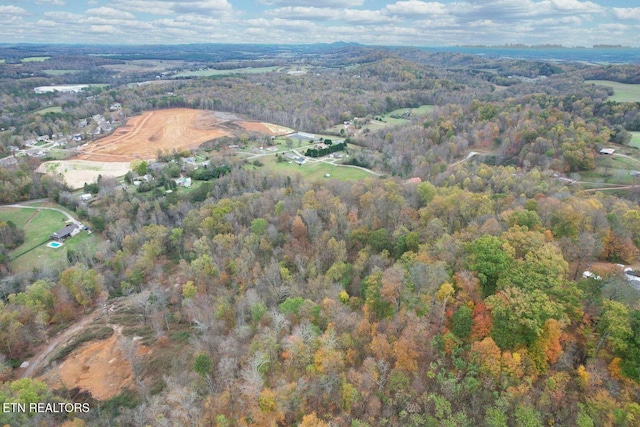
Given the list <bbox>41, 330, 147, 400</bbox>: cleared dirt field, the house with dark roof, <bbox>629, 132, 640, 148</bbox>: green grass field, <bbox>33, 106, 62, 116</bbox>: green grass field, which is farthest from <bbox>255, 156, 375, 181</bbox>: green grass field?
<bbox>33, 106, 62, 116</bbox>: green grass field

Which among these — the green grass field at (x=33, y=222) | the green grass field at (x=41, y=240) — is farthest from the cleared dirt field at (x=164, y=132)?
the green grass field at (x=41, y=240)

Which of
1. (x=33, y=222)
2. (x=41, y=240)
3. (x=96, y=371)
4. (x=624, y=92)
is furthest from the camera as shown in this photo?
(x=624, y=92)

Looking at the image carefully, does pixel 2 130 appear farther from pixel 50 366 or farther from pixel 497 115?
pixel 497 115

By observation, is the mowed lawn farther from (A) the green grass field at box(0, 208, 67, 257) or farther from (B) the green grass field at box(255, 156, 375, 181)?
(B) the green grass field at box(255, 156, 375, 181)

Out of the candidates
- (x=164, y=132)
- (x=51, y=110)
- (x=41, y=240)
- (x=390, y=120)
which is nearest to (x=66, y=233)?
(x=41, y=240)

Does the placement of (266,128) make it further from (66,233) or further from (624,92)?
(624,92)

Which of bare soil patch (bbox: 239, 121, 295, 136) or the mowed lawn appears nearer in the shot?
the mowed lawn
